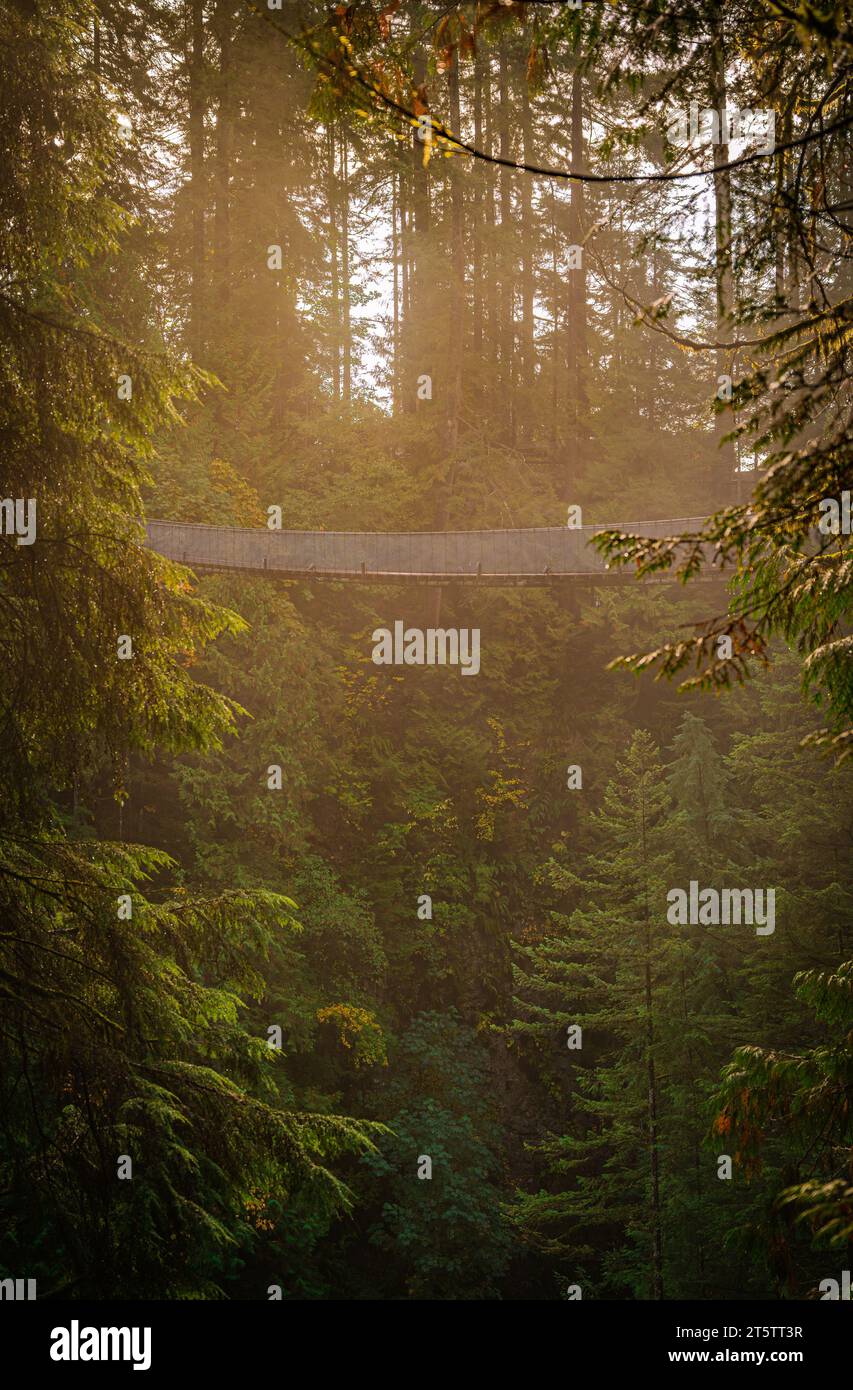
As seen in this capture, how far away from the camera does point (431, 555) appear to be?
44.5 ft

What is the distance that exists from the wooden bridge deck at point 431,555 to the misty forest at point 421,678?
1.42 feet

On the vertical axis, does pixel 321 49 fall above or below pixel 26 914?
above

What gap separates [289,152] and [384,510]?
7.00 m

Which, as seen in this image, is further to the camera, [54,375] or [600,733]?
[600,733]

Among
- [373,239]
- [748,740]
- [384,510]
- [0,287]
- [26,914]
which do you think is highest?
[373,239]

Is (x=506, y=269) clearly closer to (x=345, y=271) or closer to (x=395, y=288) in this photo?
(x=345, y=271)

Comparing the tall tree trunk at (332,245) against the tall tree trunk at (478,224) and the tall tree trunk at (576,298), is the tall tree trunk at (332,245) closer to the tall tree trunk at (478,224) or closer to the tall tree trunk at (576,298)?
the tall tree trunk at (478,224)

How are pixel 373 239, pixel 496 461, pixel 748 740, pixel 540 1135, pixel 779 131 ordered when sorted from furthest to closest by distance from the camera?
pixel 373 239, pixel 496 461, pixel 540 1135, pixel 748 740, pixel 779 131

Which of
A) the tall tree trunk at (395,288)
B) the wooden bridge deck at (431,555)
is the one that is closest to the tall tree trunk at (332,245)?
the tall tree trunk at (395,288)

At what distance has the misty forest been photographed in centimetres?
344

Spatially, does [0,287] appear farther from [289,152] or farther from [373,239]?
[373,239]

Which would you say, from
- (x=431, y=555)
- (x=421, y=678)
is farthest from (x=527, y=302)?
(x=431, y=555)

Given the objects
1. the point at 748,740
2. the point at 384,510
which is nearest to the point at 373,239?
the point at 384,510

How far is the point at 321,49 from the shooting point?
292 cm
